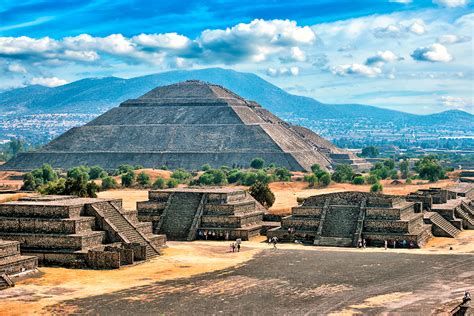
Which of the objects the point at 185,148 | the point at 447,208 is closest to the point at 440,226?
the point at 447,208

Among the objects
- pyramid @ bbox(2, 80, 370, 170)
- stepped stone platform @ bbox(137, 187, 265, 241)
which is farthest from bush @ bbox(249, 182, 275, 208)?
pyramid @ bbox(2, 80, 370, 170)

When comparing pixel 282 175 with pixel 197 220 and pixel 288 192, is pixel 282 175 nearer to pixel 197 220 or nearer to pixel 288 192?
pixel 288 192

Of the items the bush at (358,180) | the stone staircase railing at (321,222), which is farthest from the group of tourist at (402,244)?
the bush at (358,180)

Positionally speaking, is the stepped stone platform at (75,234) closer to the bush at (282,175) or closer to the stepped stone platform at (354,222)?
the stepped stone platform at (354,222)

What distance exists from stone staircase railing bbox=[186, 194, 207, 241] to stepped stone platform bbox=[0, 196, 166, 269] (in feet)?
26.2

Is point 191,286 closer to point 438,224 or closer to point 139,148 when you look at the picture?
point 438,224

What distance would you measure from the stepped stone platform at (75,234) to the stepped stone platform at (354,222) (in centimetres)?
1284

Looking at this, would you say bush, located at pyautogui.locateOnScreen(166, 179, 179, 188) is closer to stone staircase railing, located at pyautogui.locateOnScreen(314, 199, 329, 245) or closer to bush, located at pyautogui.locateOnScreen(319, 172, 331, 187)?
bush, located at pyautogui.locateOnScreen(319, 172, 331, 187)

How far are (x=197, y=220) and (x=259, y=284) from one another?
21.6m

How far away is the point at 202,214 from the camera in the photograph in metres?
65.9

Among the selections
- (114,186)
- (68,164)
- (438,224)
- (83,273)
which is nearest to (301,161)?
(68,164)

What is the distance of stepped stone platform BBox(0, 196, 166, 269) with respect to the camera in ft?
163

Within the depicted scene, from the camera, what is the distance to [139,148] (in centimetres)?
18862

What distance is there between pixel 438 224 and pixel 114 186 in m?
59.5
